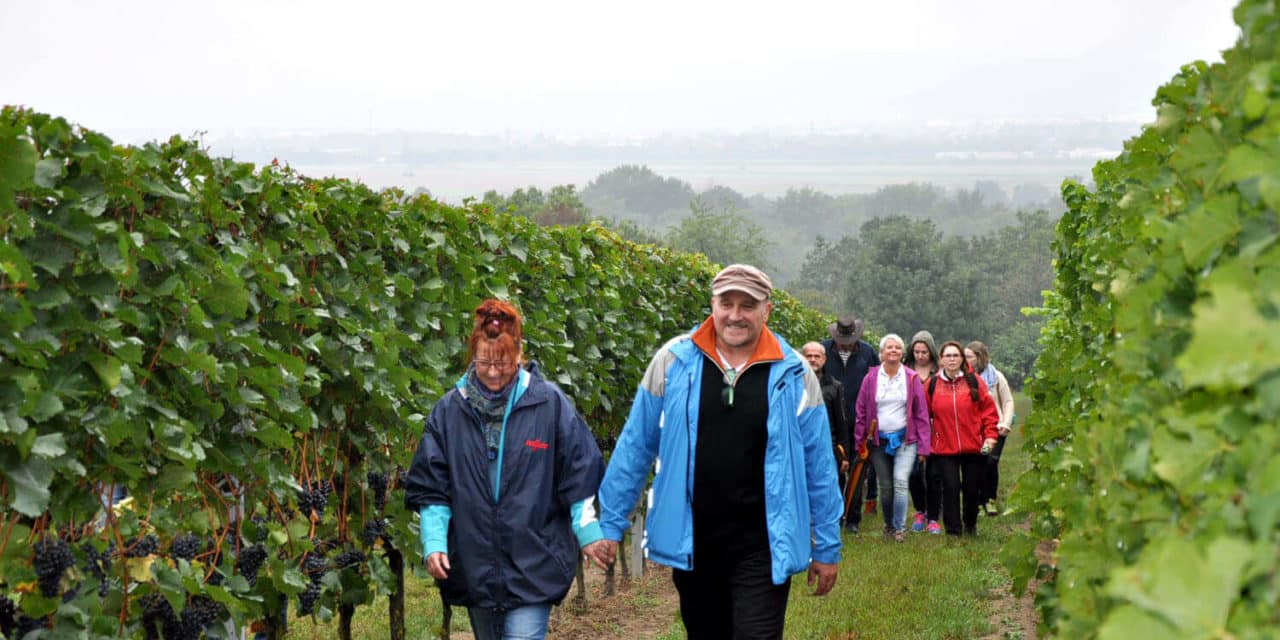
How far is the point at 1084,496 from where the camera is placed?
339 cm

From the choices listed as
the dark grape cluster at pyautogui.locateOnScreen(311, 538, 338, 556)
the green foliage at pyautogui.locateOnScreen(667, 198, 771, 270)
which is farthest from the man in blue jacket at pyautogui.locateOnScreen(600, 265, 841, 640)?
the green foliage at pyautogui.locateOnScreen(667, 198, 771, 270)

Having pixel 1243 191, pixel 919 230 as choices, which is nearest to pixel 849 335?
pixel 1243 191

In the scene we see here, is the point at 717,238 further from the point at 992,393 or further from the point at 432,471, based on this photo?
the point at 432,471

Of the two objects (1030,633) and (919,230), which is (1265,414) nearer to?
(1030,633)

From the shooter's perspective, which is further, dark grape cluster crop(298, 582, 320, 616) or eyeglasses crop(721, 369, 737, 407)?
dark grape cluster crop(298, 582, 320, 616)

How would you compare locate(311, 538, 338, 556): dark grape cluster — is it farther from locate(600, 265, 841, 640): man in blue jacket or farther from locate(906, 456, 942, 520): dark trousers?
locate(906, 456, 942, 520): dark trousers

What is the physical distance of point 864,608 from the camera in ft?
29.5

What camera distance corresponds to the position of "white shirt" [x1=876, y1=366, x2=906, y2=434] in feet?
40.3

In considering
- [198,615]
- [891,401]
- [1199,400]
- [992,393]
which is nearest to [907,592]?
[891,401]

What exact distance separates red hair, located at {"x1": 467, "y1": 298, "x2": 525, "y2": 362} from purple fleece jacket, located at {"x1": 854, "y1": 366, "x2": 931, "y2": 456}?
7.54 meters

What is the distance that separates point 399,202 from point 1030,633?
4598 mm

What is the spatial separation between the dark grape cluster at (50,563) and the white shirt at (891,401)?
9.06 metres

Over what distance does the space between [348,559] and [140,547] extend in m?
Result: 1.73

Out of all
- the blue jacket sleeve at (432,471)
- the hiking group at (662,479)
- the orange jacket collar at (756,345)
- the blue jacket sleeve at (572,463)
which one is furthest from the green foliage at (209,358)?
the orange jacket collar at (756,345)
